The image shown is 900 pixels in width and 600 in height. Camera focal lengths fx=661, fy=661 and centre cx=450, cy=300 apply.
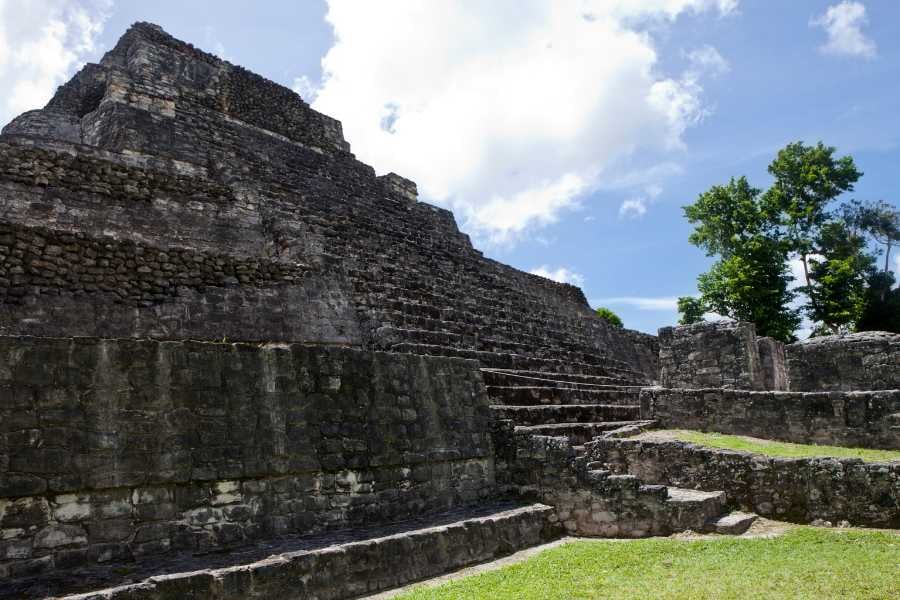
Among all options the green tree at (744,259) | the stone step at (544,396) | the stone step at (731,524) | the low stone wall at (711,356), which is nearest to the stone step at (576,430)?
the stone step at (544,396)

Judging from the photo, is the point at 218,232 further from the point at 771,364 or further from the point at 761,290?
the point at 761,290

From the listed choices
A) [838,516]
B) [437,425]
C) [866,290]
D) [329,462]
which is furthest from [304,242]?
[866,290]

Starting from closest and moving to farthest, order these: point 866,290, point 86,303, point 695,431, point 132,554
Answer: point 132,554 → point 86,303 → point 695,431 → point 866,290

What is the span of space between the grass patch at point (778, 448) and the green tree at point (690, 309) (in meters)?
20.3

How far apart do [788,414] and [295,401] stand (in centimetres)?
746

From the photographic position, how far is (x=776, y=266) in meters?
26.0

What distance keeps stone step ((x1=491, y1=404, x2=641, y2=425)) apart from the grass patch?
51.4 inches

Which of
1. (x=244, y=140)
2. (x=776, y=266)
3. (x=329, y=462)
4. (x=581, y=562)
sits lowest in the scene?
(x=581, y=562)

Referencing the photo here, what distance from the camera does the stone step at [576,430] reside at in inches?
355

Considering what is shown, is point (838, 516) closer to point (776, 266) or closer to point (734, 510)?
point (734, 510)

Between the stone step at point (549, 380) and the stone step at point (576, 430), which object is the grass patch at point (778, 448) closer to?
the stone step at point (576, 430)

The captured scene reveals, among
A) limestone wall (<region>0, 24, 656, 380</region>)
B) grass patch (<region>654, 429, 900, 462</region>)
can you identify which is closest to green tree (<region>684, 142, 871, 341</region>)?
limestone wall (<region>0, 24, 656, 380</region>)

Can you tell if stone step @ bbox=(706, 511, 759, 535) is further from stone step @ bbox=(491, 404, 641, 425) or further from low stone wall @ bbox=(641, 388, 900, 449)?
low stone wall @ bbox=(641, 388, 900, 449)

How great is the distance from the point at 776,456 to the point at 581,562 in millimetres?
3242
